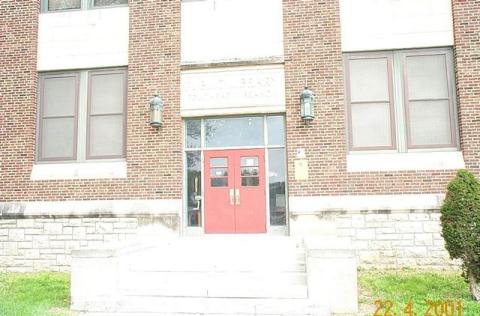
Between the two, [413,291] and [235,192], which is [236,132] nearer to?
[235,192]

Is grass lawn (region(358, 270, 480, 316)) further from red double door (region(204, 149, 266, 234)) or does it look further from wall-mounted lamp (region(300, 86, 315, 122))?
A: wall-mounted lamp (region(300, 86, 315, 122))

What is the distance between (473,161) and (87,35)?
1028 cm

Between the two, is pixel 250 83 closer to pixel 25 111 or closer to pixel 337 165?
pixel 337 165

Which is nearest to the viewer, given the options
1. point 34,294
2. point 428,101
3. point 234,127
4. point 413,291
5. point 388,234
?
point 413,291

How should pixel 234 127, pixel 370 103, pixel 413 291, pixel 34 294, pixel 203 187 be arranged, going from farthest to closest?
pixel 234 127 < pixel 203 187 < pixel 370 103 < pixel 34 294 < pixel 413 291

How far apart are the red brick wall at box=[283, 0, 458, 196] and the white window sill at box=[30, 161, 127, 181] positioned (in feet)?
14.6

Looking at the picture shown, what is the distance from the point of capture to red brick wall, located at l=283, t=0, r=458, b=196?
10.3 meters

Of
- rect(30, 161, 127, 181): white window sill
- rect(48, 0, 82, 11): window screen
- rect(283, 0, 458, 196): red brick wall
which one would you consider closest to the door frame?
rect(283, 0, 458, 196): red brick wall

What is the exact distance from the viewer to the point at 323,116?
10.7 meters

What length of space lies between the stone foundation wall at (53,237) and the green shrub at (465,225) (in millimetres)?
6384

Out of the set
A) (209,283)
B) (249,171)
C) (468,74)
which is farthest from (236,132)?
(468,74)

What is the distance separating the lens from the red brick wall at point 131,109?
11055 millimetres

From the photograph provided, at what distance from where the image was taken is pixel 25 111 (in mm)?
11773
